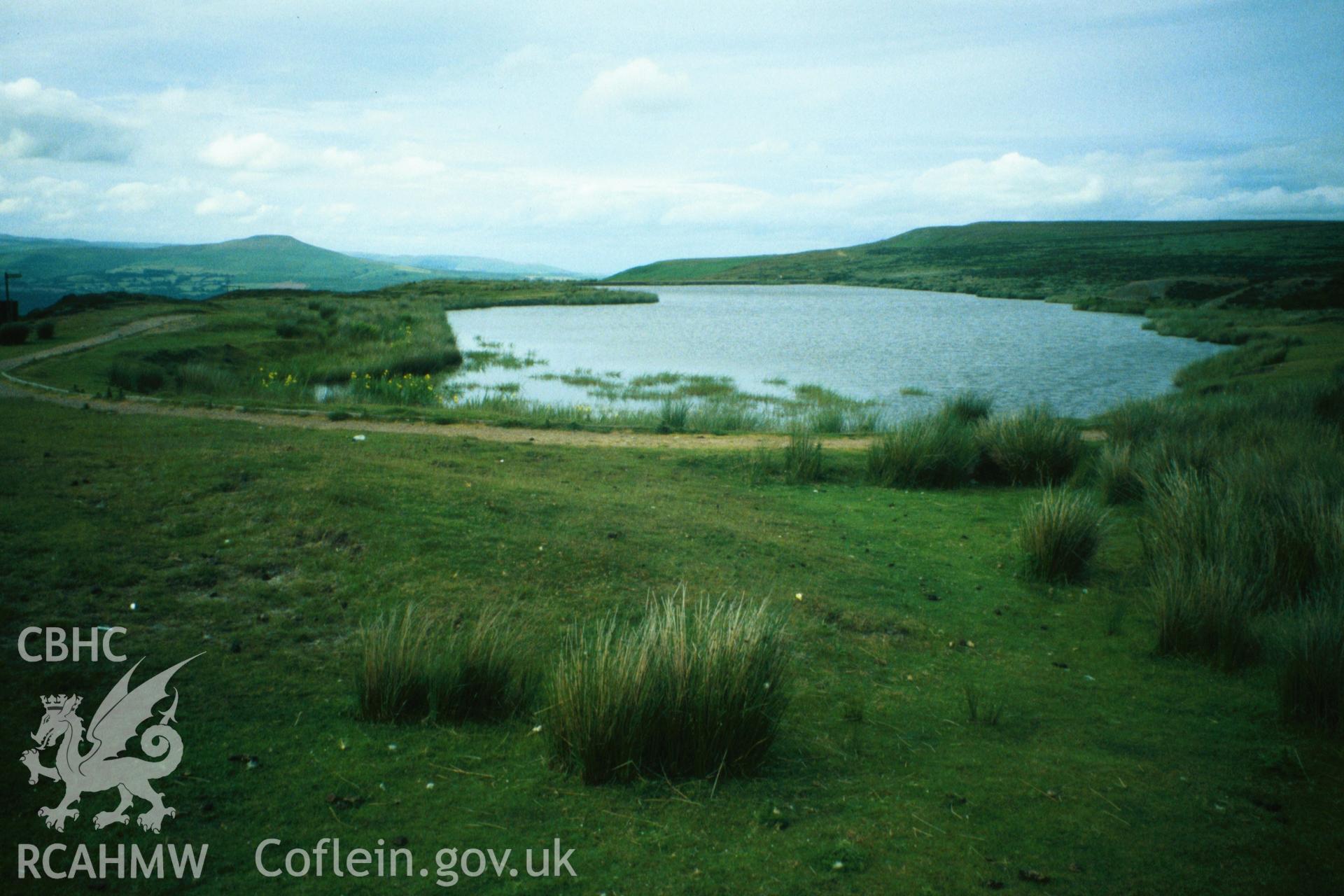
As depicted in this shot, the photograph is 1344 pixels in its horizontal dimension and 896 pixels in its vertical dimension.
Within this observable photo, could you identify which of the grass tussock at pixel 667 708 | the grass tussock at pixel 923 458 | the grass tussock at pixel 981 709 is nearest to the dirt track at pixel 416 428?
the grass tussock at pixel 923 458

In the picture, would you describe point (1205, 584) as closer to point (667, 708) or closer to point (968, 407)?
point (667, 708)

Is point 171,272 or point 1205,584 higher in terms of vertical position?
point 171,272

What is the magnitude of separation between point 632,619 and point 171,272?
13002 cm

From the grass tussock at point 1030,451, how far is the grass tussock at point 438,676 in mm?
10318

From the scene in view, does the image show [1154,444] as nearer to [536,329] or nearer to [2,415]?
[2,415]

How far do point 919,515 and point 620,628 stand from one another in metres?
6.16

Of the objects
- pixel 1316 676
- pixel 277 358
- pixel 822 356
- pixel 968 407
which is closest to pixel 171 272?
pixel 277 358

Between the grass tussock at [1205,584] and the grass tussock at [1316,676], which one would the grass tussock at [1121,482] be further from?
the grass tussock at [1316,676]

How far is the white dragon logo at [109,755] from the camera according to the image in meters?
3.41

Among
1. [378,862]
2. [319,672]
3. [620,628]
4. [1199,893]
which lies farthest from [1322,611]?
A: [319,672]

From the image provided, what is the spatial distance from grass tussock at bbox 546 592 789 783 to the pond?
14094 millimetres

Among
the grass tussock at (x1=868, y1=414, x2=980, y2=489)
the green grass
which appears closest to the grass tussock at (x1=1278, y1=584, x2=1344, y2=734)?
the grass tussock at (x1=868, y1=414, x2=980, y2=489)

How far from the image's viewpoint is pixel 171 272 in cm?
11256

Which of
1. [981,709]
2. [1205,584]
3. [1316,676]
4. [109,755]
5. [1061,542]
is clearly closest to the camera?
[109,755]
